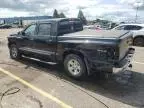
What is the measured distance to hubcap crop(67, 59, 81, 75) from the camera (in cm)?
669

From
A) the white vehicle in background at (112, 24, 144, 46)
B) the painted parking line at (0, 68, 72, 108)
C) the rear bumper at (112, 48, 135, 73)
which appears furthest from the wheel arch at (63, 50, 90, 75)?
the white vehicle in background at (112, 24, 144, 46)

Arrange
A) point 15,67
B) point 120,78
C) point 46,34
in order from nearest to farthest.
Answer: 1. point 120,78
2. point 46,34
3. point 15,67

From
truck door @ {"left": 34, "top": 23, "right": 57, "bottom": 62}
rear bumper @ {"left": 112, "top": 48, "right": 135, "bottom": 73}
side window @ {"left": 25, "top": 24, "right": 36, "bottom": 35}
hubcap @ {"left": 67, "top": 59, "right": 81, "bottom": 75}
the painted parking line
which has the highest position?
side window @ {"left": 25, "top": 24, "right": 36, "bottom": 35}

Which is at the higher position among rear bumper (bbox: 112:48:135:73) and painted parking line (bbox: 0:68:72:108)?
rear bumper (bbox: 112:48:135:73)

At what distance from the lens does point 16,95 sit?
568 cm

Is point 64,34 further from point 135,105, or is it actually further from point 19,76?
point 135,105

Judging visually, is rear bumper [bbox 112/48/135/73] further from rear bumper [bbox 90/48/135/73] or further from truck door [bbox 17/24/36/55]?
truck door [bbox 17/24/36/55]

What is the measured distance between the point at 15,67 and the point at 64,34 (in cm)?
254

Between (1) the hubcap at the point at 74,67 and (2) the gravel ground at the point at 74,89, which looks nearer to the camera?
(2) the gravel ground at the point at 74,89

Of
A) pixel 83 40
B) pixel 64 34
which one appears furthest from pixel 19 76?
pixel 83 40

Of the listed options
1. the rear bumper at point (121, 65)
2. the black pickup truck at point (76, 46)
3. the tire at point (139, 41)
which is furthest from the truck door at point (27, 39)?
the tire at point (139, 41)

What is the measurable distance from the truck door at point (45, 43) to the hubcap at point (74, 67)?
2.47ft

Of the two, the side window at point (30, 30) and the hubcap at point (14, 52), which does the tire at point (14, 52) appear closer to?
the hubcap at point (14, 52)

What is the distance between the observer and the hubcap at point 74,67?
6687 mm
